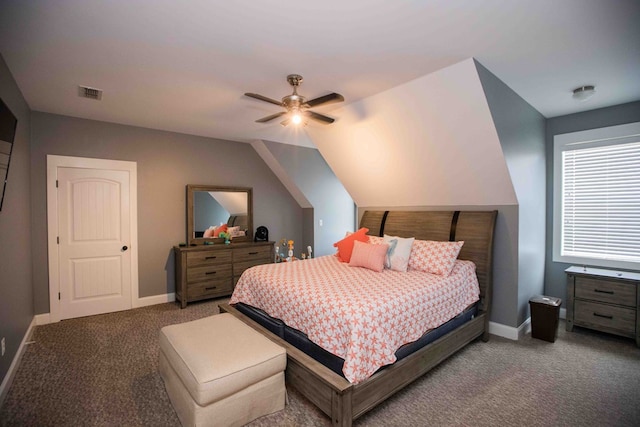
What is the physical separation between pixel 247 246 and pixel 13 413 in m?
3.16

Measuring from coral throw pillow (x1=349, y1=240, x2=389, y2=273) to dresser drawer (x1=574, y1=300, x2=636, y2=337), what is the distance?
90.4 inches

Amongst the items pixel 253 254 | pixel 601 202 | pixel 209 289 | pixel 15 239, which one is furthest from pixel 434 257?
pixel 15 239

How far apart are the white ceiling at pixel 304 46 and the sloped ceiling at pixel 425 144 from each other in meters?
0.22

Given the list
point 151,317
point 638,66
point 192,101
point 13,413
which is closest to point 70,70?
point 192,101

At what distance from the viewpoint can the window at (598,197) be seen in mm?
3414

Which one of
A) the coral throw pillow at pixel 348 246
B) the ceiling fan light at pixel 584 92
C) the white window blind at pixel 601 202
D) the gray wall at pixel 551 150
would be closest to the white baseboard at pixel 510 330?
the gray wall at pixel 551 150

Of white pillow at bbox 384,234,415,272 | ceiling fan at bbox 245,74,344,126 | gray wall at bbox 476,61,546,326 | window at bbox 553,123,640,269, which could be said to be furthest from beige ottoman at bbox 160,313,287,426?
window at bbox 553,123,640,269

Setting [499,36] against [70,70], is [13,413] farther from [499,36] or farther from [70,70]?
[499,36]

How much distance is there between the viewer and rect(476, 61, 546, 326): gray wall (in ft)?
9.75

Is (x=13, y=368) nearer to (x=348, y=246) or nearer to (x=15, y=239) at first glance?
(x=15, y=239)

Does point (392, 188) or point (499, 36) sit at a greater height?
point (499, 36)

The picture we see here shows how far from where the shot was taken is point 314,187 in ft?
19.4

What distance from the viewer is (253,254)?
5.09 m

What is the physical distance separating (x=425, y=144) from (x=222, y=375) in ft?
9.81
